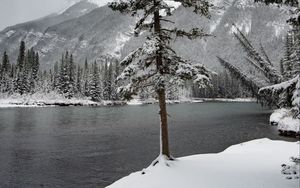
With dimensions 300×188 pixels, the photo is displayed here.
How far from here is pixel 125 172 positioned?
72.5ft

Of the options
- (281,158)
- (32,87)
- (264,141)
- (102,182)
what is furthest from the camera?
(32,87)

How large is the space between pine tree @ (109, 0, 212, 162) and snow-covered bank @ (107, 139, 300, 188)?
64.3 inches

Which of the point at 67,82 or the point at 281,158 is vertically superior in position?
the point at 67,82

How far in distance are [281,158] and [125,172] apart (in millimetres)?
10471

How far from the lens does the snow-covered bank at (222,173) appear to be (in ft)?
40.4

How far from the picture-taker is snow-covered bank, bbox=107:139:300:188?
1232cm

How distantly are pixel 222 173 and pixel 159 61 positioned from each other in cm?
649

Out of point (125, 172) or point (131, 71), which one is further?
point (125, 172)

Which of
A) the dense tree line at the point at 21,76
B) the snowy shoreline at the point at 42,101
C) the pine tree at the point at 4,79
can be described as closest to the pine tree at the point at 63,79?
the snowy shoreline at the point at 42,101

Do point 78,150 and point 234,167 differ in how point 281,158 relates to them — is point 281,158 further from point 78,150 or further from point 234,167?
point 78,150

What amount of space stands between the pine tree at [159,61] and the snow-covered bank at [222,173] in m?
1.63

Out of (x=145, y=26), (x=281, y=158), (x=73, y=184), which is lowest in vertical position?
(x=73, y=184)

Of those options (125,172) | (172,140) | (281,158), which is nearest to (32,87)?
(172,140)

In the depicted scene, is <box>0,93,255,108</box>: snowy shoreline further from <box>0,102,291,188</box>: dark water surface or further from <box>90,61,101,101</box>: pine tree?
<box>0,102,291,188</box>: dark water surface
